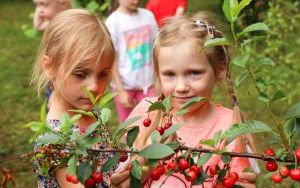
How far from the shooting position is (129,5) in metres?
4.38

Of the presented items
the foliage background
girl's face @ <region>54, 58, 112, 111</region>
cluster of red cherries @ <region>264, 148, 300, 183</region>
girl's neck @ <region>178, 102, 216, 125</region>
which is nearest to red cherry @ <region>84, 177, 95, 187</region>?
cluster of red cherries @ <region>264, 148, 300, 183</region>

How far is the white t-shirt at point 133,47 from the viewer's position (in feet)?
14.2

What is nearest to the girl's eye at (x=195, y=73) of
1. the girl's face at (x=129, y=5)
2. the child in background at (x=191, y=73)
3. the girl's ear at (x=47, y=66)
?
the child in background at (x=191, y=73)

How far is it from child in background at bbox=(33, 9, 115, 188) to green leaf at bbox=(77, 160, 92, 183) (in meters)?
0.83

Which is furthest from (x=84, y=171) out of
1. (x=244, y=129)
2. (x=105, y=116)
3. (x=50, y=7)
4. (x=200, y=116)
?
(x=50, y=7)

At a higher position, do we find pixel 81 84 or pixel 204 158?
pixel 204 158

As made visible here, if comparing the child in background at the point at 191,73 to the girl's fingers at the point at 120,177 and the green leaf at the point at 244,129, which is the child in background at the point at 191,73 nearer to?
the girl's fingers at the point at 120,177

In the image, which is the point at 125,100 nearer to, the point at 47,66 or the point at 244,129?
the point at 47,66

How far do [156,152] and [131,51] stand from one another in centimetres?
309

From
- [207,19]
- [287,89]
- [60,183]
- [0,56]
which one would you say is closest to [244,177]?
[60,183]

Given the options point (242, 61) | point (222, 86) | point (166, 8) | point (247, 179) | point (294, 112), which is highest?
point (242, 61)

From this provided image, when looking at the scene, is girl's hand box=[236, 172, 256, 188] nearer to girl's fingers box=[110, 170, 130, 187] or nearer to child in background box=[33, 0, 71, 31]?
girl's fingers box=[110, 170, 130, 187]

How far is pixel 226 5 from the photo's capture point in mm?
1508

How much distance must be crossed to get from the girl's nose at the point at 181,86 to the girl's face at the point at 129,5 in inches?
86.7
